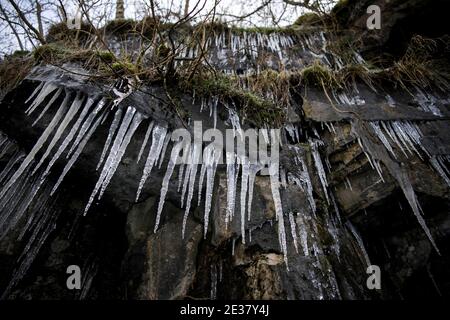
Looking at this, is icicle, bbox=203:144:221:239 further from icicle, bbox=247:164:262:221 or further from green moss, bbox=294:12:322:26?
green moss, bbox=294:12:322:26

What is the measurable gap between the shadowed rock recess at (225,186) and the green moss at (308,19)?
192cm

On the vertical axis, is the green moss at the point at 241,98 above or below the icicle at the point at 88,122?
above

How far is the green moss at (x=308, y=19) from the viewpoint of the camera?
5617 mm

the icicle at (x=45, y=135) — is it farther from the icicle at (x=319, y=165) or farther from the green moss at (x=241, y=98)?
the icicle at (x=319, y=165)

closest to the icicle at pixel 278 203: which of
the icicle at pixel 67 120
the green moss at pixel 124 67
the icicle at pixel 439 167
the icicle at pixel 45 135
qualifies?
the green moss at pixel 124 67

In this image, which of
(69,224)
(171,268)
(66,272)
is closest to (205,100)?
(171,268)

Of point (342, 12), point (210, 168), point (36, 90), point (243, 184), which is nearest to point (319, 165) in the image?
point (243, 184)

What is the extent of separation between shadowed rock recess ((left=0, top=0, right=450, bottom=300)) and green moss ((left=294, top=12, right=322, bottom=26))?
1.92 metres

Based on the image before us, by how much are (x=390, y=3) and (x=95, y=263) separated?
566 cm

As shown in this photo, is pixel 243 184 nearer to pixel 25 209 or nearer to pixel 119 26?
pixel 25 209

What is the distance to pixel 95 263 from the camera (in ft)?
12.0

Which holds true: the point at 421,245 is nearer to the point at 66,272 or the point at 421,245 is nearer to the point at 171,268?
the point at 171,268

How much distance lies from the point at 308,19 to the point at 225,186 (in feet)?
14.8

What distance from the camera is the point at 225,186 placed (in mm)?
2873
